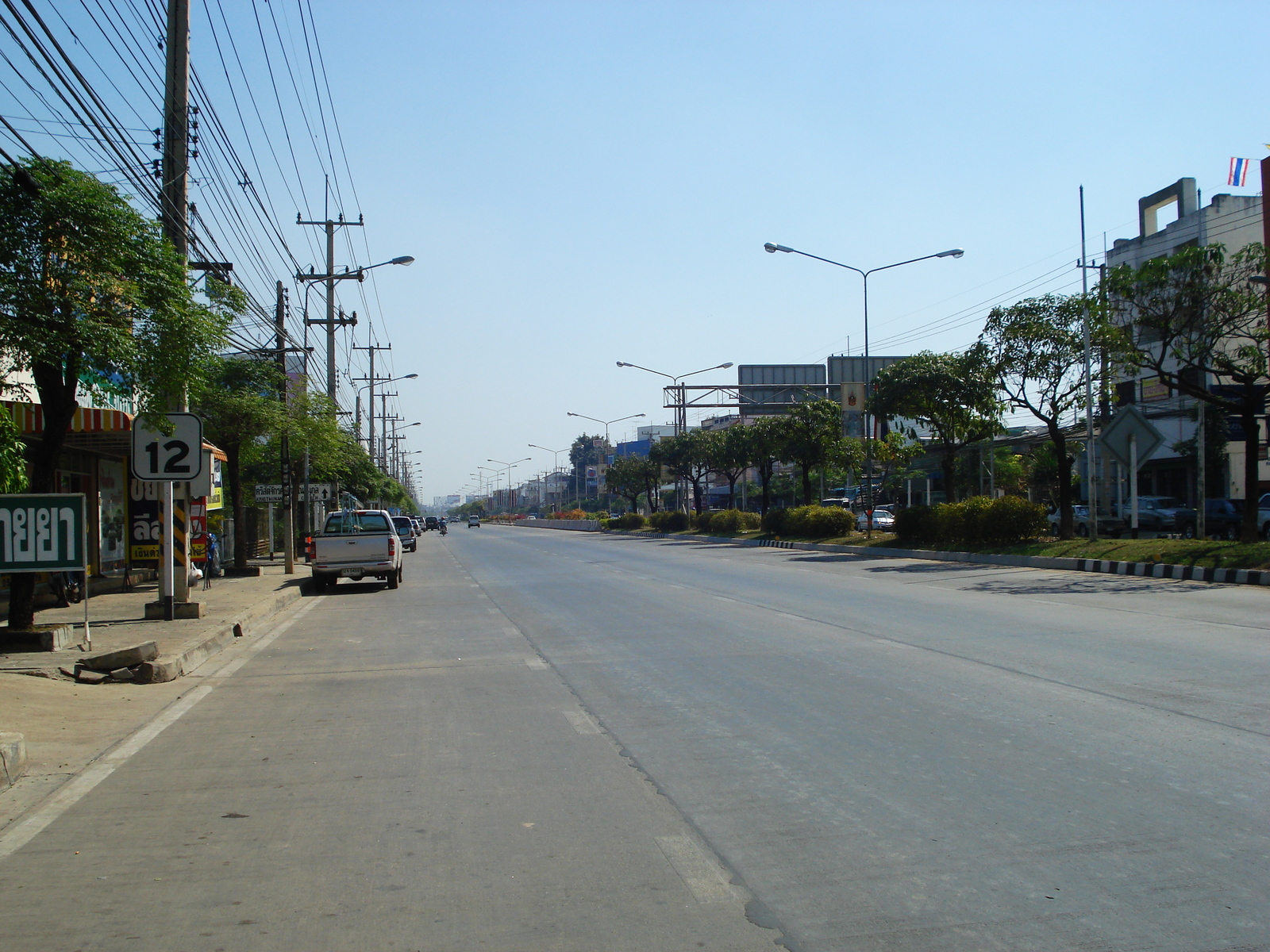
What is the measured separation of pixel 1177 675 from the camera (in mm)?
8938

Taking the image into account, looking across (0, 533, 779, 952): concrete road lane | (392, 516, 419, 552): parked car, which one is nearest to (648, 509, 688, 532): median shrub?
(392, 516, 419, 552): parked car

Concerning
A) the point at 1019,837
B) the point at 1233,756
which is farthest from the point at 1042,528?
the point at 1019,837

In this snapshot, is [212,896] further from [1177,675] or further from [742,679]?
[1177,675]

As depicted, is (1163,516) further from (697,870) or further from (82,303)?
(697,870)

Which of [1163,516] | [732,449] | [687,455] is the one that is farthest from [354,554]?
[687,455]

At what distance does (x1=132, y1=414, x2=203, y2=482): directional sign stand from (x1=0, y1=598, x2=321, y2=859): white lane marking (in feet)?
13.1

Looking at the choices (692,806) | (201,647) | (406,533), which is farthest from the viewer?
(406,533)

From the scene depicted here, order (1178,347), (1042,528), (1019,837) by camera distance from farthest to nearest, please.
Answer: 1. (1042,528)
2. (1178,347)
3. (1019,837)

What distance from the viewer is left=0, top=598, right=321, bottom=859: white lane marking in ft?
17.3

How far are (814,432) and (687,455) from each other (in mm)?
20854

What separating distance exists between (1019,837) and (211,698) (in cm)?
726

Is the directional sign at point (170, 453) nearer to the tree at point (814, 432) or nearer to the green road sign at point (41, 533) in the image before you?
the green road sign at point (41, 533)

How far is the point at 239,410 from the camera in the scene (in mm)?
23484

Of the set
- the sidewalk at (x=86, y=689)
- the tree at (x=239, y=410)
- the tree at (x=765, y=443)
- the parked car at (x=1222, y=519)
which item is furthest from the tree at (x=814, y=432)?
the sidewalk at (x=86, y=689)
